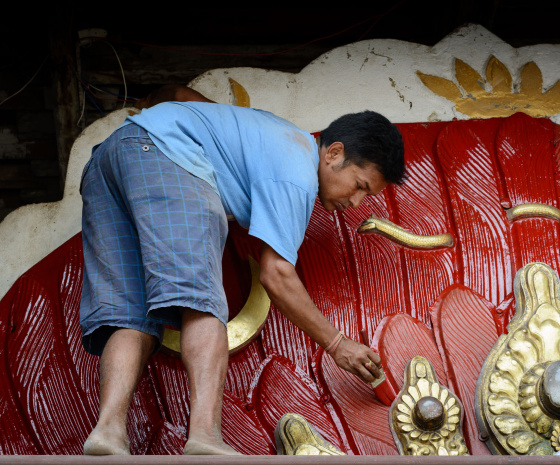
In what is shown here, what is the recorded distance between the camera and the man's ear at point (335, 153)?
1786 millimetres

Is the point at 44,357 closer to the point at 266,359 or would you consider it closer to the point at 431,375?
the point at 266,359

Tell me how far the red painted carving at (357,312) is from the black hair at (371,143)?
1.17 feet

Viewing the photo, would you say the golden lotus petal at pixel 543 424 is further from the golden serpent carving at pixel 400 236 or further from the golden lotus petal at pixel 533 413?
the golden serpent carving at pixel 400 236

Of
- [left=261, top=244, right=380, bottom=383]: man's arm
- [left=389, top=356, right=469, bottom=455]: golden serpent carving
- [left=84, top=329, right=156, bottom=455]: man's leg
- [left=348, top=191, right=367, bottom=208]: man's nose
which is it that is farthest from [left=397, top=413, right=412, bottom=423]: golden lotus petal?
[left=84, top=329, right=156, bottom=455]: man's leg

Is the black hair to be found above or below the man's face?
above

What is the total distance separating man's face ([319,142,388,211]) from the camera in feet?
5.85

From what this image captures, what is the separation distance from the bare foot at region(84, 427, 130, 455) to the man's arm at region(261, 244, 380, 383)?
416 millimetres

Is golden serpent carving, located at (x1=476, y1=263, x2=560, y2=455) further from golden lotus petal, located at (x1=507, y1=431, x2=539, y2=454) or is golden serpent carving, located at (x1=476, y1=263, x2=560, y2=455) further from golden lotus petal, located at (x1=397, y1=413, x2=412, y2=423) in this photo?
golden lotus petal, located at (x1=397, y1=413, x2=412, y2=423)

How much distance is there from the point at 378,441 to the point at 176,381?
0.46 m

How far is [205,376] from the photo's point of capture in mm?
1453

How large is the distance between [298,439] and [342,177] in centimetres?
55

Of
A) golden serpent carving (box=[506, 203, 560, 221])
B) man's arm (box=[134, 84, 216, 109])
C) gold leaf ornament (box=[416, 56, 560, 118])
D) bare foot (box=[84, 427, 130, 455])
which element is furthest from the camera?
gold leaf ornament (box=[416, 56, 560, 118])

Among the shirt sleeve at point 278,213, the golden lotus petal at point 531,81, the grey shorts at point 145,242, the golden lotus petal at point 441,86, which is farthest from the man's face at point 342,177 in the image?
the golden lotus petal at point 531,81

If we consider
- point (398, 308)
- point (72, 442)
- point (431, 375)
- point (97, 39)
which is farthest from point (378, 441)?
point (97, 39)
